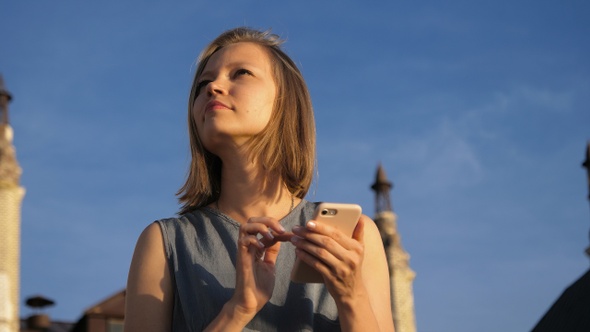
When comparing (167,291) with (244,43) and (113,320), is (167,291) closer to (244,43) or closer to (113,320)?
(244,43)

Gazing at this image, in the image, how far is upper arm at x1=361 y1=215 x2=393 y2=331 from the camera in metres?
3.51

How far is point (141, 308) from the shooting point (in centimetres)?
346

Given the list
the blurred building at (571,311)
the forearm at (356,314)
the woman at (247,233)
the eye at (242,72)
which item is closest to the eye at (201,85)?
the woman at (247,233)

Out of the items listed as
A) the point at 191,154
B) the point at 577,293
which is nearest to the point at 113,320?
the point at 577,293

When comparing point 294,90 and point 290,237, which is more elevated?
point 294,90

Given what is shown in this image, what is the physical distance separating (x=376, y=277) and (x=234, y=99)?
0.81 meters

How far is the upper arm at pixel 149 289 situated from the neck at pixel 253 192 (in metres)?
0.31

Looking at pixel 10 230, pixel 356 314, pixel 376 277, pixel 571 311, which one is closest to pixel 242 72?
pixel 376 277

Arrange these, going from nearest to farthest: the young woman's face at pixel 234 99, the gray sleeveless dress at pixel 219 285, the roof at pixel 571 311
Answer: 1. the gray sleeveless dress at pixel 219 285
2. the young woman's face at pixel 234 99
3. the roof at pixel 571 311

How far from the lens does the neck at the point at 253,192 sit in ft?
12.1

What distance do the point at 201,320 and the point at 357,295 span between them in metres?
0.56

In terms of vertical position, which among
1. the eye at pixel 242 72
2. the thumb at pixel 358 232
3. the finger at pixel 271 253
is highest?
the eye at pixel 242 72

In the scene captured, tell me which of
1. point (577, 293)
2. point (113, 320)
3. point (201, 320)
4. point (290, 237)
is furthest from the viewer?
point (113, 320)

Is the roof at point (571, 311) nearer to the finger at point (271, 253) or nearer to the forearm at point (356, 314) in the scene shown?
the forearm at point (356, 314)
